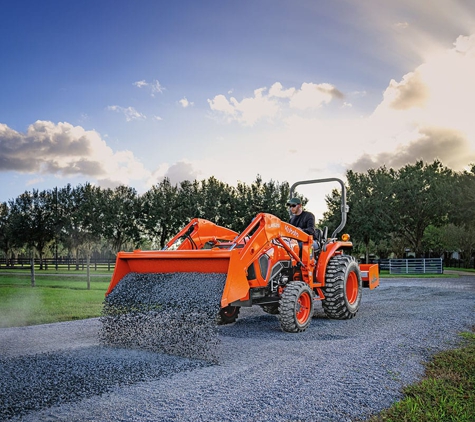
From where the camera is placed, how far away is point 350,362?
20.0 ft

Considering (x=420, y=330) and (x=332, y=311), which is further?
(x=332, y=311)

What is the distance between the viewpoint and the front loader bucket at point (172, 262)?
23.5ft

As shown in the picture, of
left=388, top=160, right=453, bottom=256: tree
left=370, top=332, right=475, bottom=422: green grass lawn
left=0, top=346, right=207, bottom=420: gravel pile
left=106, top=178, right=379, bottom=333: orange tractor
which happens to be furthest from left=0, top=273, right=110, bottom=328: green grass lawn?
left=388, top=160, right=453, bottom=256: tree

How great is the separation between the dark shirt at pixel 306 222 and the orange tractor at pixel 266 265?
9.6 inches

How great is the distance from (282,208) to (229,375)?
109ft

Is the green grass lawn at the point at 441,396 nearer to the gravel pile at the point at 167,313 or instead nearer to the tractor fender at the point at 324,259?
the gravel pile at the point at 167,313

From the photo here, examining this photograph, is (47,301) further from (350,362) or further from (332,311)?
(350,362)

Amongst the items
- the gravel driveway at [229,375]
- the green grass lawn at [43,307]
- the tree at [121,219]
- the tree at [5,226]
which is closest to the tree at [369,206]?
the tree at [121,219]

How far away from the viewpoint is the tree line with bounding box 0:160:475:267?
39438mm

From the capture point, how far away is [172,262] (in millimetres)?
7668

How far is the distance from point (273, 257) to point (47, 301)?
9070 millimetres

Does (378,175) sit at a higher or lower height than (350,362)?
higher

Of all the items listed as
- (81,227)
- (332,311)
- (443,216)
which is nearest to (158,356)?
(332,311)

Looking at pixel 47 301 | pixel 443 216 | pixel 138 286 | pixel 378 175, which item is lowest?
pixel 47 301
